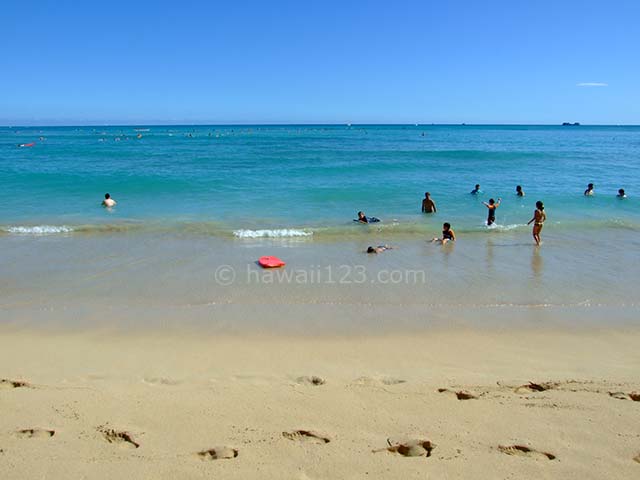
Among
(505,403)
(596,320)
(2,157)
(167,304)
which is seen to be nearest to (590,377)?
(505,403)

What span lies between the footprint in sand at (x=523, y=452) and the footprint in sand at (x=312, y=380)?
2031 millimetres

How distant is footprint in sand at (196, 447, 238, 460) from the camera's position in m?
4.05

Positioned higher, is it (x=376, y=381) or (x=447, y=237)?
(x=447, y=237)

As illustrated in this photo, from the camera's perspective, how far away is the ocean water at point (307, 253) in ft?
26.7

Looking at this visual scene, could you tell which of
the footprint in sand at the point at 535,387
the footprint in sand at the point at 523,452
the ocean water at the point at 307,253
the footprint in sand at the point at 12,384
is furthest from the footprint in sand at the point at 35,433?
the footprint in sand at the point at 535,387

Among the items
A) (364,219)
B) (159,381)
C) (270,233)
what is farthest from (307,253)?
(159,381)

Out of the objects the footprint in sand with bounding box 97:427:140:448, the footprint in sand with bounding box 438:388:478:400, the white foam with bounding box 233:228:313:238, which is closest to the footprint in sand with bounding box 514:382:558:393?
the footprint in sand with bounding box 438:388:478:400

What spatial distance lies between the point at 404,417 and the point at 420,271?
6.21 m

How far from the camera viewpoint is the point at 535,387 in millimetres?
5324

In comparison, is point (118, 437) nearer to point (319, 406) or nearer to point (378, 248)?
point (319, 406)

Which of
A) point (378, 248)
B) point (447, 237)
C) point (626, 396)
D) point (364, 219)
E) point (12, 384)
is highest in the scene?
point (364, 219)

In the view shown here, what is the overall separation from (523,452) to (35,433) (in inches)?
173

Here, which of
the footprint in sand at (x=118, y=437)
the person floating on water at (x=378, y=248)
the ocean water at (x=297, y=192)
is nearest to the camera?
the footprint in sand at (x=118, y=437)

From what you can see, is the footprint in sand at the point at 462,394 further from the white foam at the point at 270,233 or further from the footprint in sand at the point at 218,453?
the white foam at the point at 270,233
